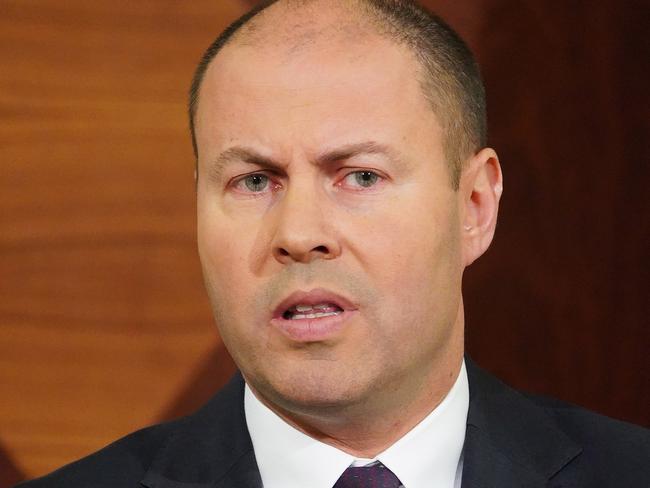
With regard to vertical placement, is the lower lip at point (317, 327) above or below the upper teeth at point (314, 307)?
below

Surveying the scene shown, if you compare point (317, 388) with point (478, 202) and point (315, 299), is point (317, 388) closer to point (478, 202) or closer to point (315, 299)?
point (315, 299)

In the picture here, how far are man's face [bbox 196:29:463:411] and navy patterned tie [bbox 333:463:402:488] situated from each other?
10cm

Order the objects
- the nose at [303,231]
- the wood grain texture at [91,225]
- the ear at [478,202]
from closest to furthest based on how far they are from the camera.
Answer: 1. the nose at [303,231]
2. the ear at [478,202]
3. the wood grain texture at [91,225]

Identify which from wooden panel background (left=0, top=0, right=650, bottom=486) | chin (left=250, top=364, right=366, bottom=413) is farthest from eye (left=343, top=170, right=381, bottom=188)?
wooden panel background (left=0, top=0, right=650, bottom=486)

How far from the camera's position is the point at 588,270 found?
264 centimetres

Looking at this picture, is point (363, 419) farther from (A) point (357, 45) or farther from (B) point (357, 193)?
(A) point (357, 45)

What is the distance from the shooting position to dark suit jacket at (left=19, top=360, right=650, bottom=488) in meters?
1.98

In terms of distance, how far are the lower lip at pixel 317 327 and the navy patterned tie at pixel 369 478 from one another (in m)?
0.22

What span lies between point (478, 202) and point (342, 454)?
403 millimetres

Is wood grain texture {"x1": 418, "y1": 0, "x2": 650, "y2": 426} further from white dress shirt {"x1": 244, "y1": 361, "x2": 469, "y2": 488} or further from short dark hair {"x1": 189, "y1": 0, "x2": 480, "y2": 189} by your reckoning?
white dress shirt {"x1": 244, "y1": 361, "x2": 469, "y2": 488}

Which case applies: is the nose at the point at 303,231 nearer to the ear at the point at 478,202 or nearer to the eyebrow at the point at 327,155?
the eyebrow at the point at 327,155

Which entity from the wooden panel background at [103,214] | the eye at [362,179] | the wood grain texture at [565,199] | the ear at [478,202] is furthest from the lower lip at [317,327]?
the wood grain texture at [565,199]

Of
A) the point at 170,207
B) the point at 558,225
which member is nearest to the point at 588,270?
the point at 558,225

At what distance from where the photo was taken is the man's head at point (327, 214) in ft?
5.95
